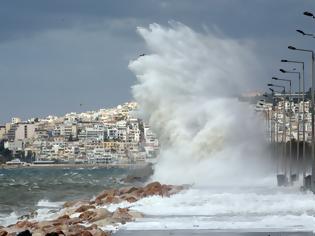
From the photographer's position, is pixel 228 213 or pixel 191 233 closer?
pixel 191 233

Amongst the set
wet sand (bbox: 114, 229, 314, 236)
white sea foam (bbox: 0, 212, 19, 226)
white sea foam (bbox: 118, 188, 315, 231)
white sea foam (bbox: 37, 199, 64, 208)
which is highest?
white sea foam (bbox: 118, 188, 315, 231)

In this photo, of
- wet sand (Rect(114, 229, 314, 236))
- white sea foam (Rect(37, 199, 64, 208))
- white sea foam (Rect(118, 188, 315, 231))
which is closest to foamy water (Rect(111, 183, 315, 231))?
white sea foam (Rect(118, 188, 315, 231))

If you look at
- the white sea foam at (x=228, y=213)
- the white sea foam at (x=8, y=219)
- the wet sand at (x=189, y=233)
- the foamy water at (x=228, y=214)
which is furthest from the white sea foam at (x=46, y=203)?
the wet sand at (x=189, y=233)

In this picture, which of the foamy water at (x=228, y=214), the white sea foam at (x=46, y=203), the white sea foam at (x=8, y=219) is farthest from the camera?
the white sea foam at (x=46, y=203)

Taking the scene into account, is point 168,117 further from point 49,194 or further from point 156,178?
point 49,194

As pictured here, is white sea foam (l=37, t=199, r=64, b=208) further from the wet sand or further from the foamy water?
the wet sand

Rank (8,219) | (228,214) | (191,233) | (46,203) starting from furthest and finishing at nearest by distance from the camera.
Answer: (46,203) → (8,219) → (228,214) → (191,233)

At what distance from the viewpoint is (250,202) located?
3681cm

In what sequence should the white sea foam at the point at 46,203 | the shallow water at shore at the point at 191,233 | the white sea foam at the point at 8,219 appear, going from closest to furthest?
1. the shallow water at shore at the point at 191,233
2. the white sea foam at the point at 8,219
3. the white sea foam at the point at 46,203

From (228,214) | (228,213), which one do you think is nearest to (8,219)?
(228,213)

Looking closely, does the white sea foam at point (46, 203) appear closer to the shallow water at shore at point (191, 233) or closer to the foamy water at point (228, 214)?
the foamy water at point (228, 214)

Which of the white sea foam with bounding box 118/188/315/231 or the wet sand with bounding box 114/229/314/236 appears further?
the white sea foam with bounding box 118/188/315/231

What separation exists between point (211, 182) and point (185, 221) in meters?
41.7

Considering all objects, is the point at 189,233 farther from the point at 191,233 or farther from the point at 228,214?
the point at 228,214
